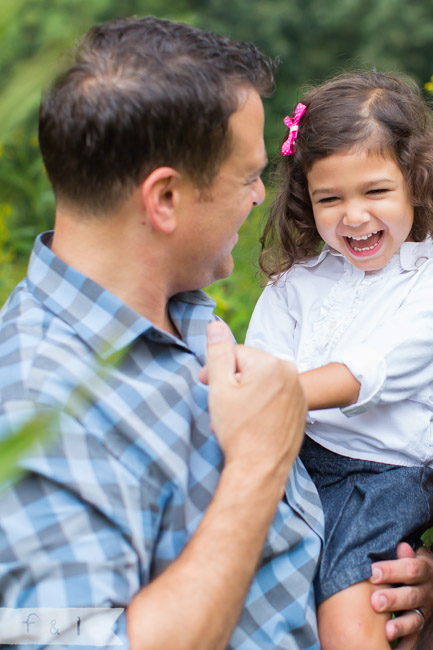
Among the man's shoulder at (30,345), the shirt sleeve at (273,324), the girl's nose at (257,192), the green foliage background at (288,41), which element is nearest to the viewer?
the man's shoulder at (30,345)

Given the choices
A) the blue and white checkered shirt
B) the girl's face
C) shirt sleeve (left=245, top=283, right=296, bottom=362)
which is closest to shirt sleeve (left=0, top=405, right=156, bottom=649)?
the blue and white checkered shirt

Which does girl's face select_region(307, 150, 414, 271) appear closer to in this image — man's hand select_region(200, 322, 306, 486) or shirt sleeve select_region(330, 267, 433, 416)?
shirt sleeve select_region(330, 267, 433, 416)

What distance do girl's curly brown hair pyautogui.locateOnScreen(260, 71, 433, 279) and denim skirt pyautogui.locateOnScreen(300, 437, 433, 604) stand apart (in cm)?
59

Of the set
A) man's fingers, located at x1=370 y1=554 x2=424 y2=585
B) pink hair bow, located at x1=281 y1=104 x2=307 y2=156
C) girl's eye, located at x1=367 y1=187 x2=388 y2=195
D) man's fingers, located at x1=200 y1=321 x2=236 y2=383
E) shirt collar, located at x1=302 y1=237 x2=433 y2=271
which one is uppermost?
pink hair bow, located at x1=281 y1=104 x2=307 y2=156

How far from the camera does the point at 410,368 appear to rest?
1712mm

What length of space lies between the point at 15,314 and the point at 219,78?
0.59 meters

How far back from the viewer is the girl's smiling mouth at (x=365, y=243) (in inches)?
74.1

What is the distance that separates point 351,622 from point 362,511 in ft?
0.85

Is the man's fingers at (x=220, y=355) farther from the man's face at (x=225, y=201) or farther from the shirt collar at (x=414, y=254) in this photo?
the shirt collar at (x=414, y=254)

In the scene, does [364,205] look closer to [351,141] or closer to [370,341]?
[351,141]

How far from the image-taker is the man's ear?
138 cm

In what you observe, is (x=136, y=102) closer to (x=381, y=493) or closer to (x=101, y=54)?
(x=101, y=54)

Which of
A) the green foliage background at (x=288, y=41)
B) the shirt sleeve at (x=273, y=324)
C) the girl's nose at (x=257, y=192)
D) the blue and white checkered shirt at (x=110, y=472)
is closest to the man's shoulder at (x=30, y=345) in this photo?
the blue and white checkered shirt at (x=110, y=472)

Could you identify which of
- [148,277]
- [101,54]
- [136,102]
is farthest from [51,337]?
[101,54]
